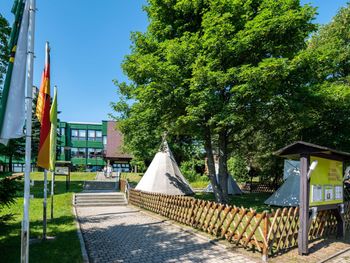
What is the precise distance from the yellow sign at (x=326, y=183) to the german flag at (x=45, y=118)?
7184 mm

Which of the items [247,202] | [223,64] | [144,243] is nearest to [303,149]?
[144,243]

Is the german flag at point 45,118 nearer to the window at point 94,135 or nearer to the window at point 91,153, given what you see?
the window at point 94,135

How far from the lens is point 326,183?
9328mm

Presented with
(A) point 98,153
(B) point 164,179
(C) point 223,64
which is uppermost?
(C) point 223,64

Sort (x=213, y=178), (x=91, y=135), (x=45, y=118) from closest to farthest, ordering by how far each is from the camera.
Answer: (x=45, y=118) < (x=213, y=178) < (x=91, y=135)

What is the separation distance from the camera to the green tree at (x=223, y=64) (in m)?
11.6

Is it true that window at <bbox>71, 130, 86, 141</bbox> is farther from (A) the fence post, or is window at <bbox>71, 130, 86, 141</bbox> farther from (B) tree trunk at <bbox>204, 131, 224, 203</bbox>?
(A) the fence post

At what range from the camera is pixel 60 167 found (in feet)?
72.8

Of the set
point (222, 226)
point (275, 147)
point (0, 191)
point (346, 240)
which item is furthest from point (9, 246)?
point (275, 147)

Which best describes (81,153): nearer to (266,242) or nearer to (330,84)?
(330,84)

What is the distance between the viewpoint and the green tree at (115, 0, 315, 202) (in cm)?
1165

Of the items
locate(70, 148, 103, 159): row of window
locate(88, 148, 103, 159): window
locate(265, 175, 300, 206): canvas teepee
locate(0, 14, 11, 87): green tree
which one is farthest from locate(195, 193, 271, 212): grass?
locate(70, 148, 103, 159): row of window

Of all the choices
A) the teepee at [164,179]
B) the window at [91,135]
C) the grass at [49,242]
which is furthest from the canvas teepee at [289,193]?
the window at [91,135]

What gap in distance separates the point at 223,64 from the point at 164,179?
28.4ft
